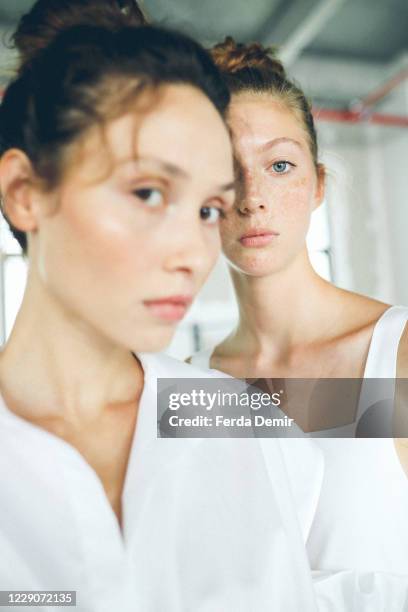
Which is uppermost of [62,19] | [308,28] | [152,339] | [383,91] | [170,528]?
[308,28]

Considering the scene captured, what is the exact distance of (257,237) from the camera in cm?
45

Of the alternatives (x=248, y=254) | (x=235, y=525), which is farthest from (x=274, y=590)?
(x=248, y=254)

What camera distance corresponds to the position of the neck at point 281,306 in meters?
0.52

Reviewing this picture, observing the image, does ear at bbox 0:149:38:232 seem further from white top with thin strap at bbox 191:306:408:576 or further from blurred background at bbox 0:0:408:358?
white top with thin strap at bbox 191:306:408:576

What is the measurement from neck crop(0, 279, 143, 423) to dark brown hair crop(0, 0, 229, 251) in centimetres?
10

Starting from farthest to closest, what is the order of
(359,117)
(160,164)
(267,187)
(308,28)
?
(308,28) < (359,117) < (267,187) < (160,164)

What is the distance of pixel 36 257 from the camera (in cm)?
37

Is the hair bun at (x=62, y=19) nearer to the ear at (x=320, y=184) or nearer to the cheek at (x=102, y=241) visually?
the cheek at (x=102, y=241)

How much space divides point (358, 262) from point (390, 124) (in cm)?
104

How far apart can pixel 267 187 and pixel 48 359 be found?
0.23 metres

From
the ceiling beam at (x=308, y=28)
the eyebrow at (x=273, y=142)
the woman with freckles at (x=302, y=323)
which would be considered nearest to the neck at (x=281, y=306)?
the woman with freckles at (x=302, y=323)

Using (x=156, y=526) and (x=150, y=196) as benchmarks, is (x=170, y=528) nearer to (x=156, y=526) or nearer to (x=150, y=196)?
(x=156, y=526)

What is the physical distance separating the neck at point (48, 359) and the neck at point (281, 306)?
0.57ft

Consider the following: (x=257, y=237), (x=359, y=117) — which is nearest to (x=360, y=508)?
(x=257, y=237)
